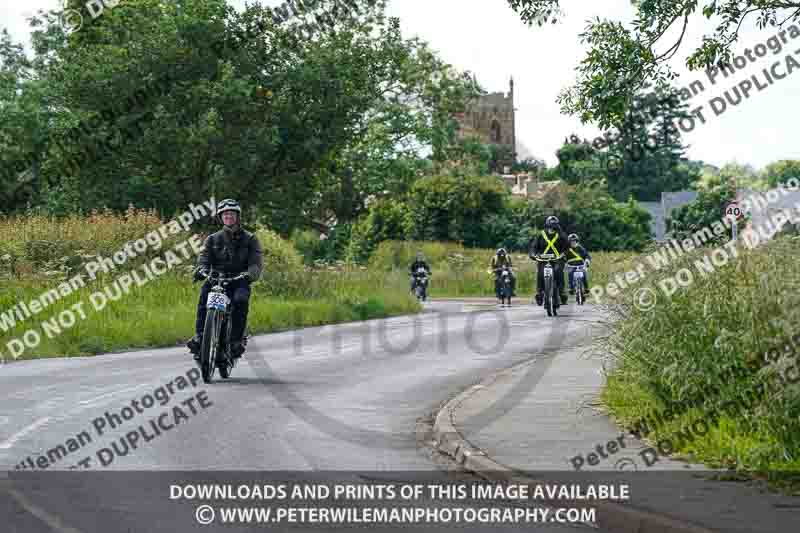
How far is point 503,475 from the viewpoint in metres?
9.34

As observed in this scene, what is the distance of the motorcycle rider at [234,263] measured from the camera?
16.3 metres

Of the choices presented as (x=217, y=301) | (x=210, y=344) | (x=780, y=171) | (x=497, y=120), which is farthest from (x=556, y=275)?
(x=497, y=120)

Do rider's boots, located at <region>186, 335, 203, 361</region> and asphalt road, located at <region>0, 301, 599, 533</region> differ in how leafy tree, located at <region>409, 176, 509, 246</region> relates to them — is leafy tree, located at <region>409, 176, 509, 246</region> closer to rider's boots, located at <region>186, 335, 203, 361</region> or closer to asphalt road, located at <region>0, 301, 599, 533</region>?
asphalt road, located at <region>0, 301, 599, 533</region>

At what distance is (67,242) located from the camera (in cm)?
2902

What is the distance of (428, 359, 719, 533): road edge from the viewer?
7.71m

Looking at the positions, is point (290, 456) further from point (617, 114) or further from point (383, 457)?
point (617, 114)

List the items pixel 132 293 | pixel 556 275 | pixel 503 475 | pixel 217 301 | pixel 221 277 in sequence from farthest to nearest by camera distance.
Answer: pixel 556 275, pixel 132 293, pixel 221 277, pixel 217 301, pixel 503 475

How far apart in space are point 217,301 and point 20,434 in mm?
4249

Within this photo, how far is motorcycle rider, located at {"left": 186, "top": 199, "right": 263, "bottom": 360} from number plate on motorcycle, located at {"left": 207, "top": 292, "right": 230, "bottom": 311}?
301 mm

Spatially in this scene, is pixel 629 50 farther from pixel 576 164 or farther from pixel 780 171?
pixel 780 171

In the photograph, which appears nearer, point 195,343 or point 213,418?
point 213,418

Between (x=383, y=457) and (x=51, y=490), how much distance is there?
2672mm

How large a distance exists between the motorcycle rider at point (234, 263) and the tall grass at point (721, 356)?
16.5 feet

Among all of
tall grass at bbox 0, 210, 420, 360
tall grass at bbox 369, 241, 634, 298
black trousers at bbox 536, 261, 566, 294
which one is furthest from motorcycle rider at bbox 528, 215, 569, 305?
tall grass at bbox 369, 241, 634, 298
